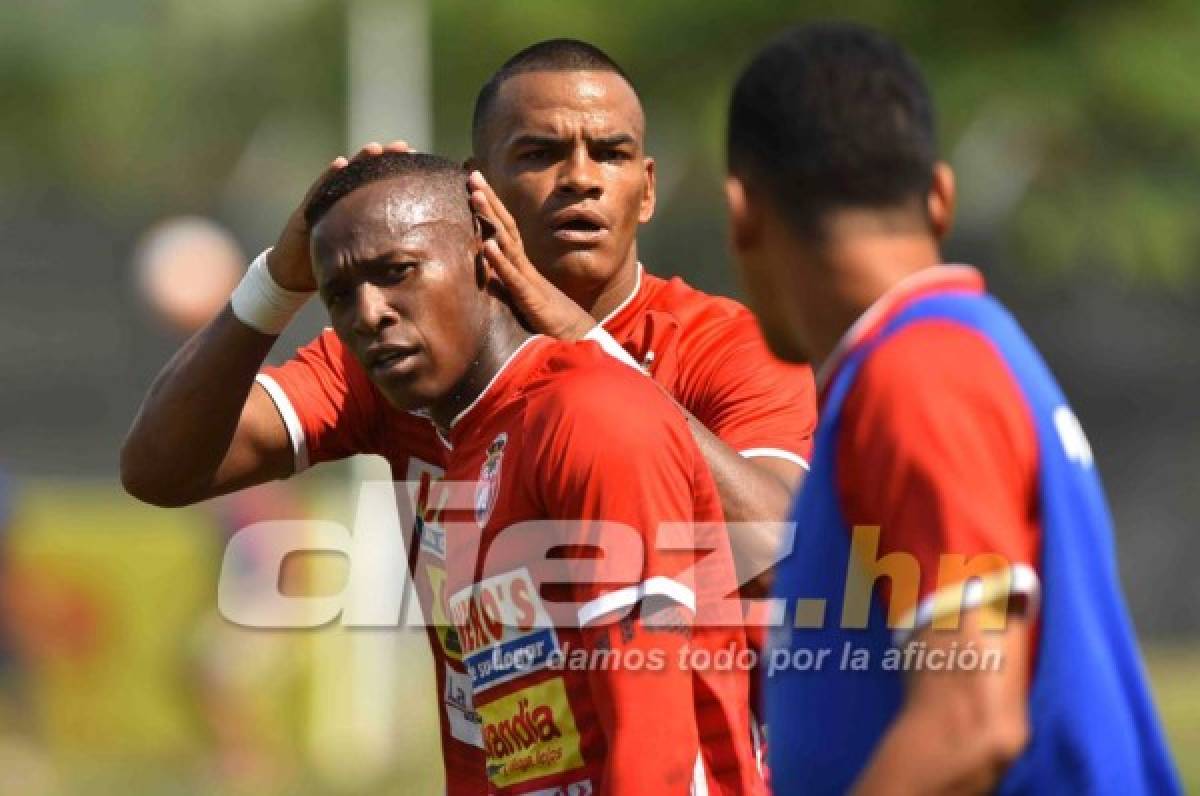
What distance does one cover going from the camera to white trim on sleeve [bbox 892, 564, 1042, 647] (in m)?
3.26

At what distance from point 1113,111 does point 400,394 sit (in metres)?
18.5

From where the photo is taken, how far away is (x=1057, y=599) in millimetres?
3328

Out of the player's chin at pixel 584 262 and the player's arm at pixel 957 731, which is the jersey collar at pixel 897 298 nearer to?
the player's arm at pixel 957 731

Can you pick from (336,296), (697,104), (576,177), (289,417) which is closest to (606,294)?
(576,177)

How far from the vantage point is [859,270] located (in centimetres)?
352

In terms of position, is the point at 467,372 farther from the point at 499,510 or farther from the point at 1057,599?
the point at 1057,599

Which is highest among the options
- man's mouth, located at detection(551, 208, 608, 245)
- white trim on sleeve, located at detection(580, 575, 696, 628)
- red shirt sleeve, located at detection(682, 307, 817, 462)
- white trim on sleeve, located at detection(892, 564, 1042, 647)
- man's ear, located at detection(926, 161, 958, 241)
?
man's ear, located at detection(926, 161, 958, 241)

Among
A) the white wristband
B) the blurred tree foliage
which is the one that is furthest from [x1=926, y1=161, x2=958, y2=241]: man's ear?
the blurred tree foliage

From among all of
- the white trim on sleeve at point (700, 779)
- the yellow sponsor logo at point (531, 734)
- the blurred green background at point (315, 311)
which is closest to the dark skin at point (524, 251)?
the white trim on sleeve at point (700, 779)

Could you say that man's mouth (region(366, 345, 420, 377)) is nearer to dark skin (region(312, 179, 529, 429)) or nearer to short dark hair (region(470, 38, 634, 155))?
dark skin (region(312, 179, 529, 429))

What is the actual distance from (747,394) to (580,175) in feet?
2.40

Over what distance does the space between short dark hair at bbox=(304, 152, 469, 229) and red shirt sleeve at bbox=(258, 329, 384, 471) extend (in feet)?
→ 2.26

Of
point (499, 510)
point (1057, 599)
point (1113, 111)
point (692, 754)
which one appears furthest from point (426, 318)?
point (1113, 111)

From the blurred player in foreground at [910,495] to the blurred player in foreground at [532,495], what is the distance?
595 mm
